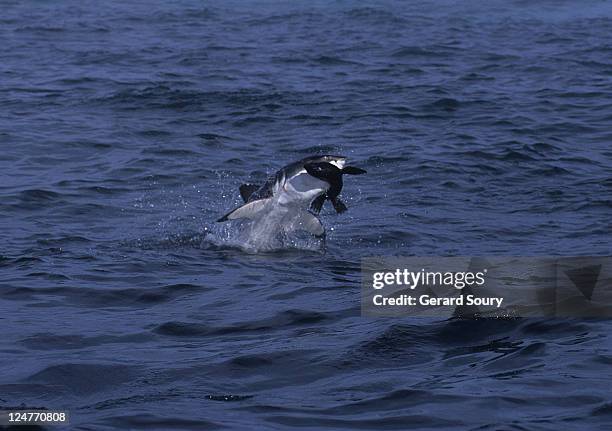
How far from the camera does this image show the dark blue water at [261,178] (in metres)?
7.93

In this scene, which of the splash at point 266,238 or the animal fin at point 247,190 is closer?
the animal fin at point 247,190

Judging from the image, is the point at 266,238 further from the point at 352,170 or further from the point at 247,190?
the point at 352,170

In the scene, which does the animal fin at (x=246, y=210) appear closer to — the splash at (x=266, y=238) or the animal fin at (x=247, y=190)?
the animal fin at (x=247, y=190)

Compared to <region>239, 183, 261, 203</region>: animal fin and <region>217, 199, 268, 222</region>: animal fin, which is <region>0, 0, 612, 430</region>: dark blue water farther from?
<region>239, 183, 261, 203</region>: animal fin

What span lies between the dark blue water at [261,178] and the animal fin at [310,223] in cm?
30

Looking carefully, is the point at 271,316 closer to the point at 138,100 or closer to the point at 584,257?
the point at 584,257

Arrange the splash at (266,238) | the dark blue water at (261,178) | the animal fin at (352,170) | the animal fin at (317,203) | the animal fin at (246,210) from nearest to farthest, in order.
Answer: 1. the dark blue water at (261,178)
2. the animal fin at (352,170)
3. the animal fin at (317,203)
4. the animal fin at (246,210)
5. the splash at (266,238)

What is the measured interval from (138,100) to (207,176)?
5430 millimetres

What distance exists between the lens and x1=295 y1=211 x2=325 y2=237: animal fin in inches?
473

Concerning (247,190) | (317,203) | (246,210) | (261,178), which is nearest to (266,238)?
(247,190)

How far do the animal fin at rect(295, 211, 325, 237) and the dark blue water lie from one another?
0.30m

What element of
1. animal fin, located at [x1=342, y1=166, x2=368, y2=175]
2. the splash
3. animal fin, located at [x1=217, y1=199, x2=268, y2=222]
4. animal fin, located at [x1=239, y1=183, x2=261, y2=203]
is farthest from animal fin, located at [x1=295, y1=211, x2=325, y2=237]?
animal fin, located at [x1=342, y1=166, x2=368, y2=175]

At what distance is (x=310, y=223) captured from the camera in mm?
12055

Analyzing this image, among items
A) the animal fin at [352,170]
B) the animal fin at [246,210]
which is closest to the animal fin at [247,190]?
the animal fin at [246,210]
